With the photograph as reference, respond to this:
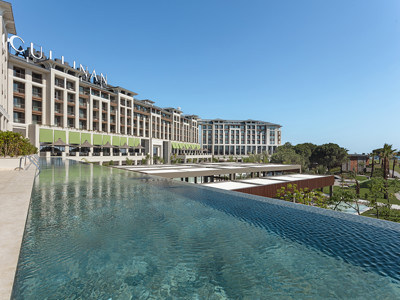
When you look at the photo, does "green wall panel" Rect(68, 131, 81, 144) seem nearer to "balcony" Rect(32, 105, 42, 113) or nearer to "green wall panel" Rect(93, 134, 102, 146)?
"green wall panel" Rect(93, 134, 102, 146)

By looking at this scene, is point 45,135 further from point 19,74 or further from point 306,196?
point 306,196

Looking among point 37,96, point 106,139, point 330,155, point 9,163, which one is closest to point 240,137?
point 330,155

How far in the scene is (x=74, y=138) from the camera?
133 ft

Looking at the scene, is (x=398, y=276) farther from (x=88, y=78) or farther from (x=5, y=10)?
(x=88, y=78)

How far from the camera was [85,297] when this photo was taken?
2.63 m

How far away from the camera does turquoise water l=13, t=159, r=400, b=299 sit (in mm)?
2861

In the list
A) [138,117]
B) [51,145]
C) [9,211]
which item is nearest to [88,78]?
[138,117]

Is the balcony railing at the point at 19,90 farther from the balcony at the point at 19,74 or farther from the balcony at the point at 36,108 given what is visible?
the balcony at the point at 36,108

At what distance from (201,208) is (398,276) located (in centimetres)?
452

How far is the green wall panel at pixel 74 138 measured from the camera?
3967 centimetres

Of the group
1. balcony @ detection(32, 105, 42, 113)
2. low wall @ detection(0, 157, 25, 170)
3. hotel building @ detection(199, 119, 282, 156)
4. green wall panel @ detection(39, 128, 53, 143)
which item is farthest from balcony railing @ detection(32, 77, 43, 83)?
hotel building @ detection(199, 119, 282, 156)

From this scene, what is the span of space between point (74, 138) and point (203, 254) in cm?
4387

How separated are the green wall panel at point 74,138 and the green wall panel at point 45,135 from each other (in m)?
3.26

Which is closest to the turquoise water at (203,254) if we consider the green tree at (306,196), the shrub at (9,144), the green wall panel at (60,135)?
the green tree at (306,196)
